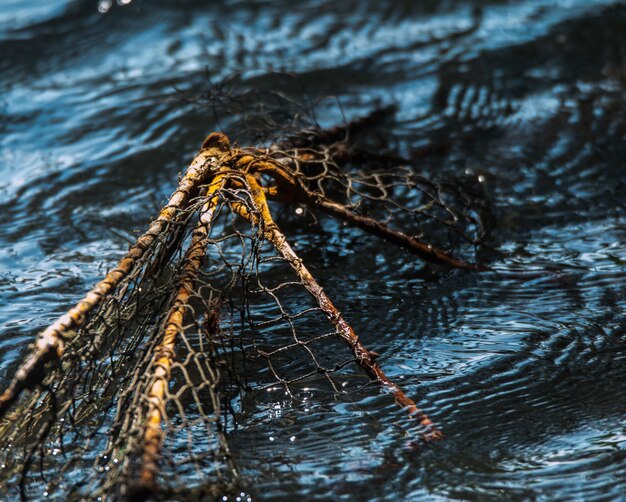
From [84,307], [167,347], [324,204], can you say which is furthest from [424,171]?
[84,307]

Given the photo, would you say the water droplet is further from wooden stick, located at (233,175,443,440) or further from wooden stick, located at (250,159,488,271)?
wooden stick, located at (233,175,443,440)

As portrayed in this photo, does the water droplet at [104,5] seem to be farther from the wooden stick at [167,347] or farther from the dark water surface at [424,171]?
the wooden stick at [167,347]

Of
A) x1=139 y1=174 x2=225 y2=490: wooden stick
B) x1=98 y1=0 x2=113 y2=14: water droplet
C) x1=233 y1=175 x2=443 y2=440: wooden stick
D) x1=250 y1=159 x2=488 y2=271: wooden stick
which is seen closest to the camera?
x1=139 y1=174 x2=225 y2=490: wooden stick

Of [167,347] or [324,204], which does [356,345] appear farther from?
[324,204]

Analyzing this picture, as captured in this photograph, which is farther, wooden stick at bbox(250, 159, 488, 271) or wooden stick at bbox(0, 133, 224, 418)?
wooden stick at bbox(250, 159, 488, 271)

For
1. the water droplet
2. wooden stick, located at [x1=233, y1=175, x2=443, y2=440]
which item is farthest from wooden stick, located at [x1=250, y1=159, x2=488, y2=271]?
the water droplet

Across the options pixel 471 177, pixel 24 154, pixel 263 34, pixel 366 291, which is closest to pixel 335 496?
pixel 366 291

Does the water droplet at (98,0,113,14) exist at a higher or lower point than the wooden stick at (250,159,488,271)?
higher
